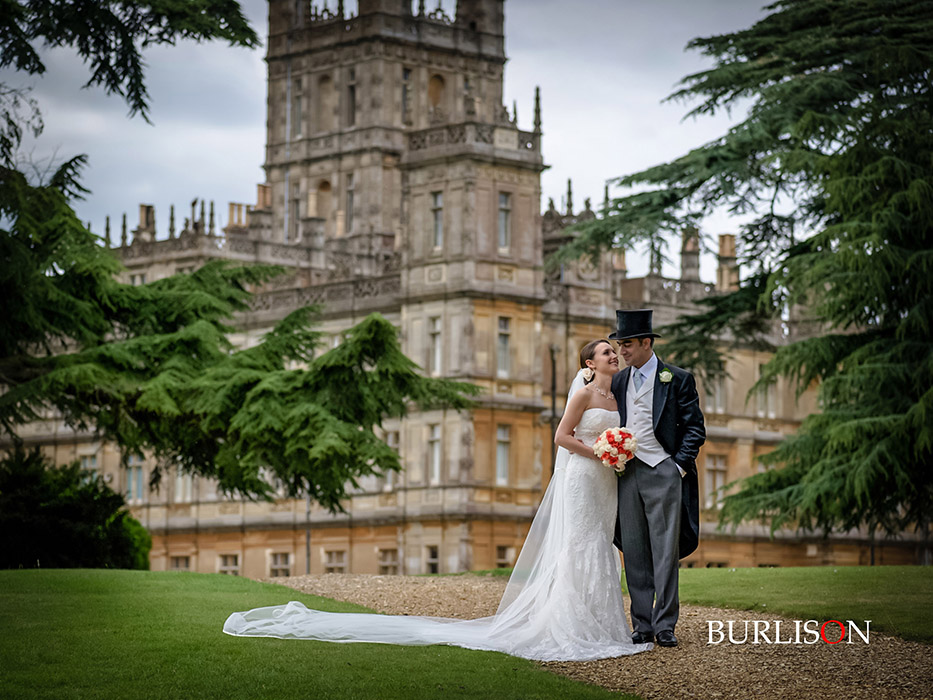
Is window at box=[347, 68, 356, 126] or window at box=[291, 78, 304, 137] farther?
window at box=[291, 78, 304, 137]

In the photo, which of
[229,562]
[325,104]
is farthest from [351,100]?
[229,562]

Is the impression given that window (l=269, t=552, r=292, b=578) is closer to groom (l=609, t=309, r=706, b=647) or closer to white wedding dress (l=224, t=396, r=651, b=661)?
white wedding dress (l=224, t=396, r=651, b=661)

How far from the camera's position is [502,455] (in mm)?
44719

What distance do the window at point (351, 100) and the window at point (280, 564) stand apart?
80.8 ft

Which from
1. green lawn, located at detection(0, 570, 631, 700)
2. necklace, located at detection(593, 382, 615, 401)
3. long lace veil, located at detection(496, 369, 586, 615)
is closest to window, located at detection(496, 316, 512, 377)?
green lawn, located at detection(0, 570, 631, 700)

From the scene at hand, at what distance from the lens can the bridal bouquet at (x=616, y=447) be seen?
11.2 meters

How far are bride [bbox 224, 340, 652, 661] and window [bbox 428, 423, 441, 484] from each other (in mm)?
32255

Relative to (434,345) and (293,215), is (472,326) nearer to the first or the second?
(434,345)

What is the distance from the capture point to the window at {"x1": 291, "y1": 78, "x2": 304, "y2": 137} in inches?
2719

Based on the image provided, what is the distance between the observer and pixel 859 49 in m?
30.0

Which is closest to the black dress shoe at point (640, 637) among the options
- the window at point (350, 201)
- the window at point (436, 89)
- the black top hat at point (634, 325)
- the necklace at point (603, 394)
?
the necklace at point (603, 394)

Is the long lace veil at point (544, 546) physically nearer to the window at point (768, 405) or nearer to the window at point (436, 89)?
the window at point (768, 405)

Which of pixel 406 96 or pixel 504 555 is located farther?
pixel 406 96

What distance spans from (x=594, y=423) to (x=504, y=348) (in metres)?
33.3
